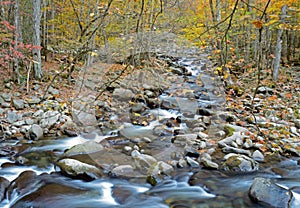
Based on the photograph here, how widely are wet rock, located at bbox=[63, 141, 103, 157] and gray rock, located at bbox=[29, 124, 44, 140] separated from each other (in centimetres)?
132

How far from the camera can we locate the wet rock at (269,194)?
12.1 ft

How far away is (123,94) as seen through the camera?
9734 mm

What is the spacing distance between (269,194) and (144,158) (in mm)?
2310

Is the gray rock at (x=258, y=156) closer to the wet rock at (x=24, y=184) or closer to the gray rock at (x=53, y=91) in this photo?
the wet rock at (x=24, y=184)

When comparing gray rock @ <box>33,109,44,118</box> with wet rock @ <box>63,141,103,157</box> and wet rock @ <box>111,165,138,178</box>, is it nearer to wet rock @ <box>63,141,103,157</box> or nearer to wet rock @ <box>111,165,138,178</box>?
wet rock @ <box>63,141,103,157</box>

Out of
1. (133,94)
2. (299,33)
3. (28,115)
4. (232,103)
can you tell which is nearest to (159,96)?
(133,94)

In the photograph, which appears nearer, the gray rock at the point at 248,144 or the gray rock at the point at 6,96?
the gray rock at the point at 248,144

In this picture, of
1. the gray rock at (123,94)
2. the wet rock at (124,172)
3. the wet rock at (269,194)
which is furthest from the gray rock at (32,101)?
the wet rock at (269,194)

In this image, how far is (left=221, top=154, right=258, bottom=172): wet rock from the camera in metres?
4.93

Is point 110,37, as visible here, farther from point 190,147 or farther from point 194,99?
point 190,147

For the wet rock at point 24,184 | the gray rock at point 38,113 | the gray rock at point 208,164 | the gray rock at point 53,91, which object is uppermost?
the gray rock at point 53,91

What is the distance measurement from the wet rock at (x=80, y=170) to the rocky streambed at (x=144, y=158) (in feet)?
0.06

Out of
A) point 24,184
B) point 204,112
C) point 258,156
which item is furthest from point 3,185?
point 204,112

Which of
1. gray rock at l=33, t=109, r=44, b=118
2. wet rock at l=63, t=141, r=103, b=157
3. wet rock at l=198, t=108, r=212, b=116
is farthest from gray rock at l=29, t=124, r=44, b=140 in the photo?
wet rock at l=198, t=108, r=212, b=116
